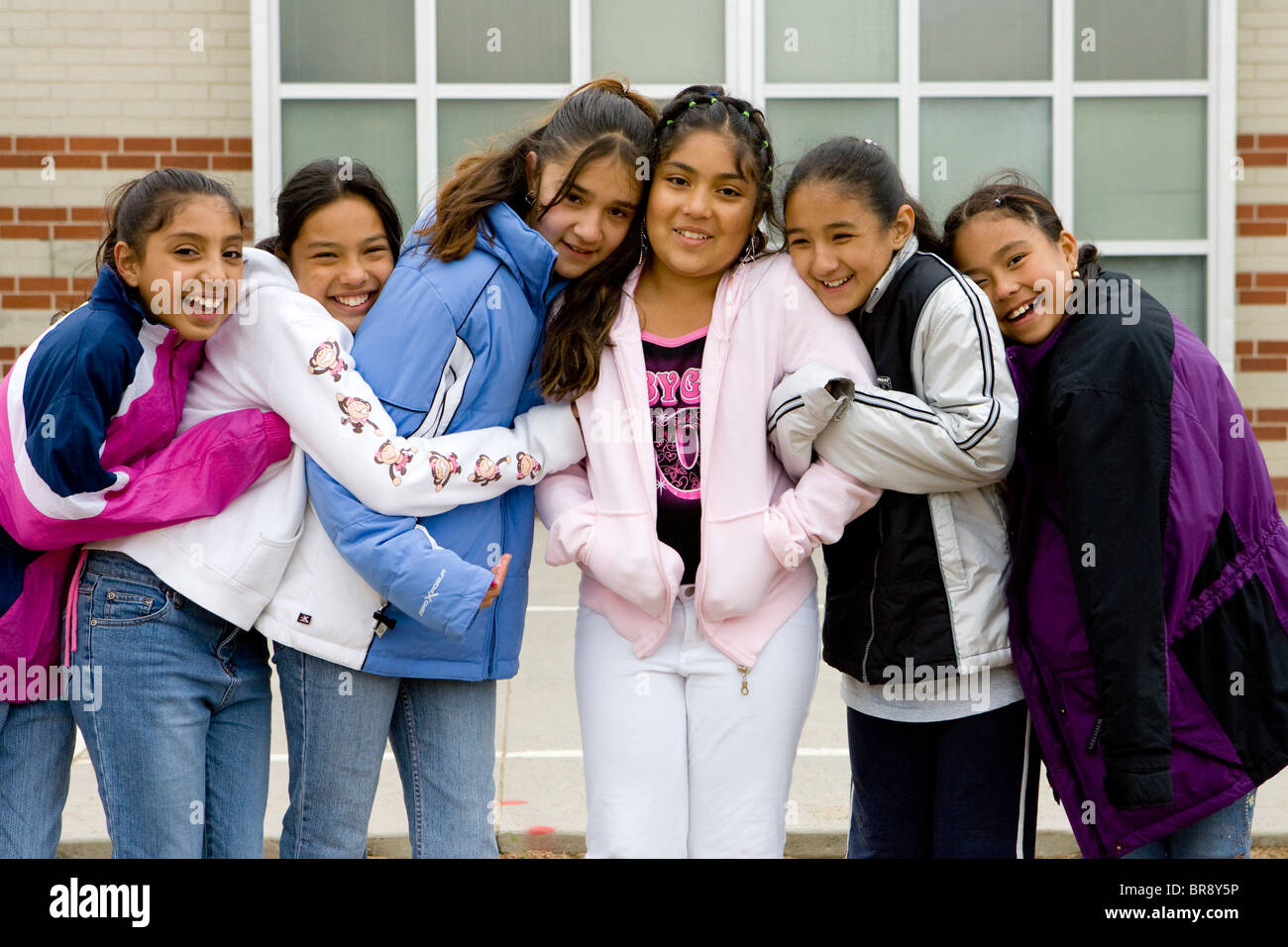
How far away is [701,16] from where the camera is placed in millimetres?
8516

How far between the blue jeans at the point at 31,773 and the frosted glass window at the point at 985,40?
7248mm

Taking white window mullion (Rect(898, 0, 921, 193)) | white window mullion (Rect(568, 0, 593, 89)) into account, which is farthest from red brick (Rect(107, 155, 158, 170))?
white window mullion (Rect(898, 0, 921, 193))

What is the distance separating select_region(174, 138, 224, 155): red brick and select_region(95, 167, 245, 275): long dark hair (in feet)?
20.4

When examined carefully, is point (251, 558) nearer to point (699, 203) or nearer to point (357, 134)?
point (699, 203)

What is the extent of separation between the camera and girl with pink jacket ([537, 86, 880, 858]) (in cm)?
287

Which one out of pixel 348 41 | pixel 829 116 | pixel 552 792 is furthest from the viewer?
pixel 829 116

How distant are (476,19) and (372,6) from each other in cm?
67

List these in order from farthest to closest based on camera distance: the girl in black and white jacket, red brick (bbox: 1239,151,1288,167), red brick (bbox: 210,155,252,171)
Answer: red brick (bbox: 1239,151,1288,167), red brick (bbox: 210,155,252,171), the girl in black and white jacket

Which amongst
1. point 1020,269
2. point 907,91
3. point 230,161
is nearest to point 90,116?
point 230,161

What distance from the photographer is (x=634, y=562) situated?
2840 millimetres

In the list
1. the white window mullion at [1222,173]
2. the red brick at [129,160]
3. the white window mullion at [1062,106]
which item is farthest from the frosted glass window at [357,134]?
the white window mullion at [1222,173]

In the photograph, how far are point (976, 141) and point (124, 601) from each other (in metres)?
7.22

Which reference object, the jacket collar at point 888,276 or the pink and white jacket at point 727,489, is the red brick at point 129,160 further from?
the jacket collar at point 888,276

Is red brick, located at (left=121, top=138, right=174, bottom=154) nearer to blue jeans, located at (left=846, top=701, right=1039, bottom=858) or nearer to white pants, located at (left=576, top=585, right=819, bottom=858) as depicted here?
white pants, located at (left=576, top=585, right=819, bottom=858)
